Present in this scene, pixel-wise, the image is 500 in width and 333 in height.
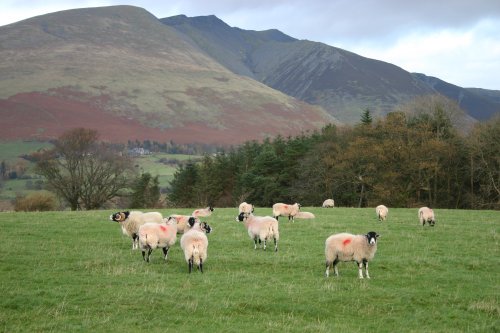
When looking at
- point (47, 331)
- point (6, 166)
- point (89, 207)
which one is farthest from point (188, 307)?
point (6, 166)

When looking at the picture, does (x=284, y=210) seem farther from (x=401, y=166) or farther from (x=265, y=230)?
(x=401, y=166)

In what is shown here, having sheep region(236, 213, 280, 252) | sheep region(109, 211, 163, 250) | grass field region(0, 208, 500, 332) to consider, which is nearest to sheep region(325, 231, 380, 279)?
Answer: grass field region(0, 208, 500, 332)

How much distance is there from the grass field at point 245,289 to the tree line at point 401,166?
3641cm

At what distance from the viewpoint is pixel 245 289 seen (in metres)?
13.4

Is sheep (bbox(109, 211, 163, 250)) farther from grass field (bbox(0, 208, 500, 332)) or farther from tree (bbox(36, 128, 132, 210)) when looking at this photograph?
tree (bbox(36, 128, 132, 210))

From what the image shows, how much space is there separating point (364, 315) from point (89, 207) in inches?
2016

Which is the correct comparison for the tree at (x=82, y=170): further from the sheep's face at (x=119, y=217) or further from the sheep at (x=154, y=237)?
the sheep at (x=154, y=237)

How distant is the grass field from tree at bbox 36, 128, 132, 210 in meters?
36.7

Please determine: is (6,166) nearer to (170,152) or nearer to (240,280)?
(170,152)

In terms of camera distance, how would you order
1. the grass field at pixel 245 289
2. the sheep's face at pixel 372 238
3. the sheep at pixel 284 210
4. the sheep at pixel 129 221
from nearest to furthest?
the grass field at pixel 245 289 < the sheep's face at pixel 372 238 < the sheep at pixel 129 221 < the sheep at pixel 284 210

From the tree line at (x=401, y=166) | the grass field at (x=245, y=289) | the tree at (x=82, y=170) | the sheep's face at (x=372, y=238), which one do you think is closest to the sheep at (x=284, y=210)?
the grass field at (x=245, y=289)

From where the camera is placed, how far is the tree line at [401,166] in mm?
55875

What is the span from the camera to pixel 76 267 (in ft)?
52.3

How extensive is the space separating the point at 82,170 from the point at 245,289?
160 feet
